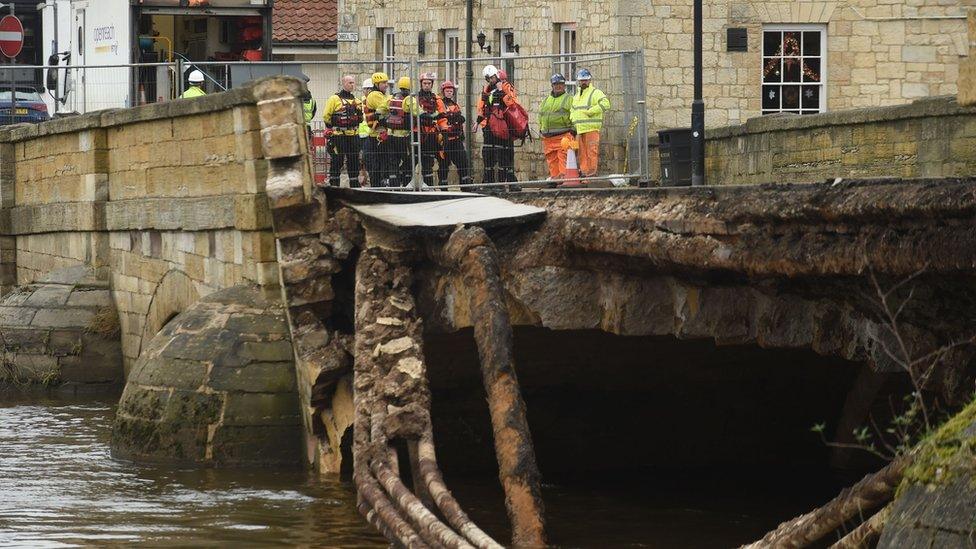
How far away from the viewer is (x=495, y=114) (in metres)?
20.3

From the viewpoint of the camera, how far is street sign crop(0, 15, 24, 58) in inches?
1382

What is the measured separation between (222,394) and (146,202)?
4.64 m

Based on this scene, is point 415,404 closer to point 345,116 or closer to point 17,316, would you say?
point 345,116

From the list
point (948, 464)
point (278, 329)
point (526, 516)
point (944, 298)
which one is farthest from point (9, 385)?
point (948, 464)

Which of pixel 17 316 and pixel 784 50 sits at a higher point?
pixel 784 50

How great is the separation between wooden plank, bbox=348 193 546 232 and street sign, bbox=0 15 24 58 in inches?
887

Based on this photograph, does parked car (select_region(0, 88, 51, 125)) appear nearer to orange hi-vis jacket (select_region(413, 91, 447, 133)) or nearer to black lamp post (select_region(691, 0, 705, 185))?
black lamp post (select_region(691, 0, 705, 185))

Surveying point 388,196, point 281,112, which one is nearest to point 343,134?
point 281,112

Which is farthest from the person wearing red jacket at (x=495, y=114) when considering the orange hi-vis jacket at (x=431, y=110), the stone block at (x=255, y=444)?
the stone block at (x=255, y=444)

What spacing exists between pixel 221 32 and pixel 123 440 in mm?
15095

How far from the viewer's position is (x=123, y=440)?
16.3 meters

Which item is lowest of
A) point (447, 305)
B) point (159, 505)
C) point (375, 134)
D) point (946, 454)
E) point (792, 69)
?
point (159, 505)

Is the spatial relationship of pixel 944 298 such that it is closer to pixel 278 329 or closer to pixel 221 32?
pixel 278 329

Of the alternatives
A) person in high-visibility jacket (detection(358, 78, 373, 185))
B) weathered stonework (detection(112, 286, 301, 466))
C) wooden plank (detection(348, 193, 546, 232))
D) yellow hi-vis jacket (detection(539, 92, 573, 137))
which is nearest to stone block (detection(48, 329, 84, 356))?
person in high-visibility jacket (detection(358, 78, 373, 185))
